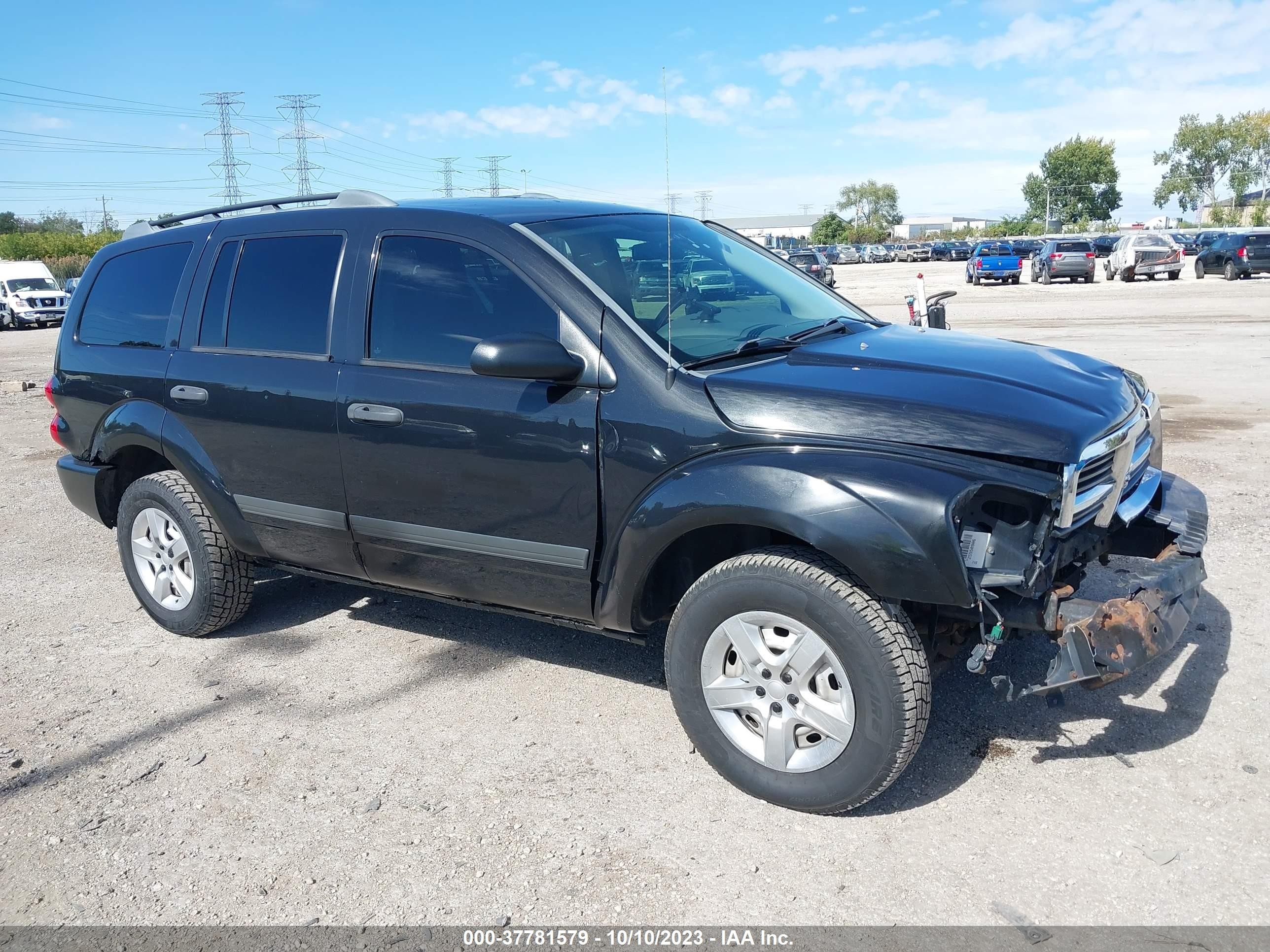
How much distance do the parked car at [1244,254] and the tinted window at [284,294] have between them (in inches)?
1396

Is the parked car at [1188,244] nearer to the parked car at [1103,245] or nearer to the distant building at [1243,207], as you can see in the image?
the parked car at [1103,245]

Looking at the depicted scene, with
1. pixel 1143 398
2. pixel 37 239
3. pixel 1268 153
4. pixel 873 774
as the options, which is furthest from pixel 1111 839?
pixel 1268 153

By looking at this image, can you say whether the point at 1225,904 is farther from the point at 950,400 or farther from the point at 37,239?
the point at 37,239

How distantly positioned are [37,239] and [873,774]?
86570 mm

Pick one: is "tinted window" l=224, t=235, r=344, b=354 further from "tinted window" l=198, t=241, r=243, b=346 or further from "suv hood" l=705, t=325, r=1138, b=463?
"suv hood" l=705, t=325, r=1138, b=463

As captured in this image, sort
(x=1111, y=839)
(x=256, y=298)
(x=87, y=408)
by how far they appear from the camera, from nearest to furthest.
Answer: (x=1111, y=839)
(x=256, y=298)
(x=87, y=408)

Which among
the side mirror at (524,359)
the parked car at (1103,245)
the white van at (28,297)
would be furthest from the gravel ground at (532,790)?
the parked car at (1103,245)

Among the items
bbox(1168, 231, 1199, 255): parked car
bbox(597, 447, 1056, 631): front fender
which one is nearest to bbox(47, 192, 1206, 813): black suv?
bbox(597, 447, 1056, 631): front fender

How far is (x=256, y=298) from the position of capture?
14.9ft

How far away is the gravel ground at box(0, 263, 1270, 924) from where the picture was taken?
297 centimetres

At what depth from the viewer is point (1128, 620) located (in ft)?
10.2

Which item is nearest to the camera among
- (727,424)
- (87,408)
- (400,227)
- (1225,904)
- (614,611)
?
(1225,904)

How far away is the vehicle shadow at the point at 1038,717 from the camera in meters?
3.56

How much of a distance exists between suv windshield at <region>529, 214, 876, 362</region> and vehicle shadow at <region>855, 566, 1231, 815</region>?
62.3 inches
